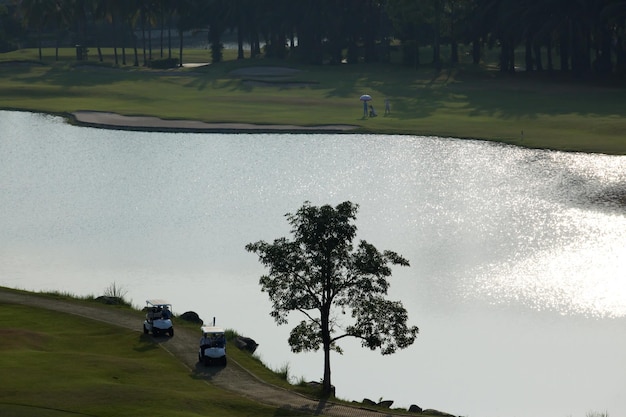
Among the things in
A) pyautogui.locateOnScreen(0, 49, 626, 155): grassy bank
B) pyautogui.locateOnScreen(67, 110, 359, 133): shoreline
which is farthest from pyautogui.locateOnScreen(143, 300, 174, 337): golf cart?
pyautogui.locateOnScreen(67, 110, 359, 133): shoreline

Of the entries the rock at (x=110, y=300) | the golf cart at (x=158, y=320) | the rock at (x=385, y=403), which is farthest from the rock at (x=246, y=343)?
the rock at (x=110, y=300)

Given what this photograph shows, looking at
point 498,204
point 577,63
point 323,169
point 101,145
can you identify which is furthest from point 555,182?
point 577,63

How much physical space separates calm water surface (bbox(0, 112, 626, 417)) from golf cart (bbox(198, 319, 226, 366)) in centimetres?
514

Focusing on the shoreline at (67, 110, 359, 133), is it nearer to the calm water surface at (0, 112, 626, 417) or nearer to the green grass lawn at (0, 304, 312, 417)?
the calm water surface at (0, 112, 626, 417)

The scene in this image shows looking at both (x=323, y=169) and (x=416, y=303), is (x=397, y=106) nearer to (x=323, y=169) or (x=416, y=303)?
(x=323, y=169)

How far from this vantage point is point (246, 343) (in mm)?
55031

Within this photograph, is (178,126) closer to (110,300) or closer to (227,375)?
(110,300)

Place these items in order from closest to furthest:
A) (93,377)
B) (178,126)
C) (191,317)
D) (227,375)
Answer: (93,377), (227,375), (191,317), (178,126)

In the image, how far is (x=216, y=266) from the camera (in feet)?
238

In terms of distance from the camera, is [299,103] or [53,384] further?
[299,103]

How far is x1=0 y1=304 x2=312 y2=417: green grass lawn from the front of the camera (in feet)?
138

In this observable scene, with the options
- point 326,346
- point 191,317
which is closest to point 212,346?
point 326,346

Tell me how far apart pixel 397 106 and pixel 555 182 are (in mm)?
52580

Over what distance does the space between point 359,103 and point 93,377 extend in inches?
4290
